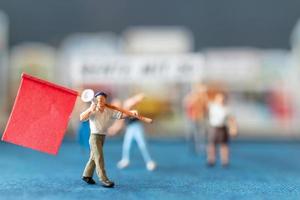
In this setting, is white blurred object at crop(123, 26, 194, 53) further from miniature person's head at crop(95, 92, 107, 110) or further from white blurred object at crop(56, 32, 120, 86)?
miniature person's head at crop(95, 92, 107, 110)

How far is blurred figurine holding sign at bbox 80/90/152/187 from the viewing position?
3.29 meters

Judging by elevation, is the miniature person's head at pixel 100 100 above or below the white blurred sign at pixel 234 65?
below

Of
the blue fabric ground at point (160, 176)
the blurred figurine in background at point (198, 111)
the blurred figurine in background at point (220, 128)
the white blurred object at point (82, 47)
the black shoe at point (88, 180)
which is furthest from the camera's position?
the white blurred object at point (82, 47)

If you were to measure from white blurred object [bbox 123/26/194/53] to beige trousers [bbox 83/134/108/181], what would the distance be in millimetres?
3533

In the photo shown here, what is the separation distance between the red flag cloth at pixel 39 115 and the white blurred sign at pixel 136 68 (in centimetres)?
179

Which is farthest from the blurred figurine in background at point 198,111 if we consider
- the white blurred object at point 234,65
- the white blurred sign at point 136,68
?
the white blurred object at point 234,65

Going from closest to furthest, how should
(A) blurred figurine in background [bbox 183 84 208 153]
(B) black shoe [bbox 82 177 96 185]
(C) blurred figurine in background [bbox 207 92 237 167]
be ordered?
(B) black shoe [bbox 82 177 96 185] → (C) blurred figurine in background [bbox 207 92 237 167] → (A) blurred figurine in background [bbox 183 84 208 153]

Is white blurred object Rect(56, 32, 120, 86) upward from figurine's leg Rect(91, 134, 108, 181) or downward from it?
upward

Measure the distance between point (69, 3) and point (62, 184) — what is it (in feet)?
13.2

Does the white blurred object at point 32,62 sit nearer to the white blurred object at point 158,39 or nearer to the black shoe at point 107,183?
the white blurred object at point 158,39

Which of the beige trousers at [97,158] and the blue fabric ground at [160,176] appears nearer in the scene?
the blue fabric ground at [160,176]

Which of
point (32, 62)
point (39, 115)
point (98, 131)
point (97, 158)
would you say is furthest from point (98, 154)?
point (32, 62)

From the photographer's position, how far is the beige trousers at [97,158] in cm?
330

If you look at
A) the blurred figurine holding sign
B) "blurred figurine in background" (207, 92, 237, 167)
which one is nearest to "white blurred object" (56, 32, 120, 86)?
"blurred figurine in background" (207, 92, 237, 167)
